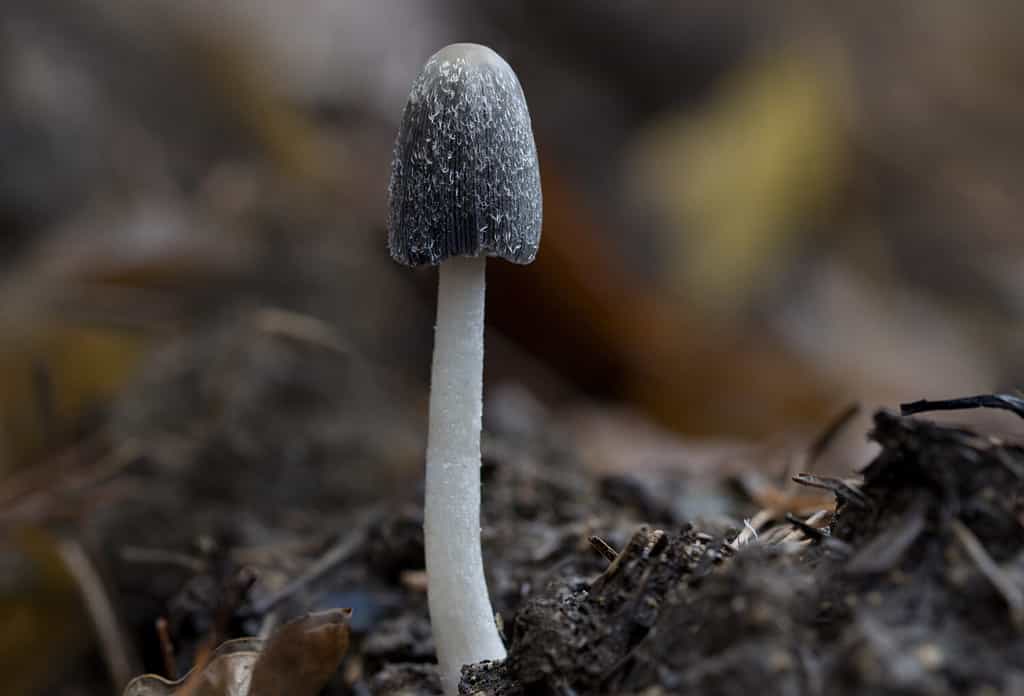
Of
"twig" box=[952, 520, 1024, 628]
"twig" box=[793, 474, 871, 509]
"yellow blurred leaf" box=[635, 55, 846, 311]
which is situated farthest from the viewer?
"yellow blurred leaf" box=[635, 55, 846, 311]

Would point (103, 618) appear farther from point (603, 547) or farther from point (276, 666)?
point (603, 547)

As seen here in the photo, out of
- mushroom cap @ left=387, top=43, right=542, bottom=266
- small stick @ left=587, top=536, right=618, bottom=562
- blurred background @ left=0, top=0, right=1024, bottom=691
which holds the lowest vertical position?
small stick @ left=587, top=536, right=618, bottom=562

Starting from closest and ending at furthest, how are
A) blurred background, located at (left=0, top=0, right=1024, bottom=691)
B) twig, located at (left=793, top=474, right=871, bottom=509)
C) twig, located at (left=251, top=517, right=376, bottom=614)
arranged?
twig, located at (left=793, top=474, right=871, bottom=509) → twig, located at (left=251, top=517, right=376, bottom=614) → blurred background, located at (left=0, top=0, right=1024, bottom=691)

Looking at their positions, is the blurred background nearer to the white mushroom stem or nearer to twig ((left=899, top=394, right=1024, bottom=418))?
the white mushroom stem

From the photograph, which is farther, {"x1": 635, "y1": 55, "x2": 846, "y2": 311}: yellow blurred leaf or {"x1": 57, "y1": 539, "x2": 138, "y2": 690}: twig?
{"x1": 635, "y1": 55, "x2": 846, "y2": 311}: yellow blurred leaf

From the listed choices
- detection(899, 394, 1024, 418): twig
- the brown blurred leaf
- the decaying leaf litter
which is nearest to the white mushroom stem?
the decaying leaf litter

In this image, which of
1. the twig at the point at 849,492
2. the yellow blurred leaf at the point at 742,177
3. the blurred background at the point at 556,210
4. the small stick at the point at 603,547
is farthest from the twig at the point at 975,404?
the yellow blurred leaf at the point at 742,177

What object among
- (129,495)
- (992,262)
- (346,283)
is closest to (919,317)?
(992,262)

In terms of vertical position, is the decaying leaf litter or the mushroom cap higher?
the mushroom cap
